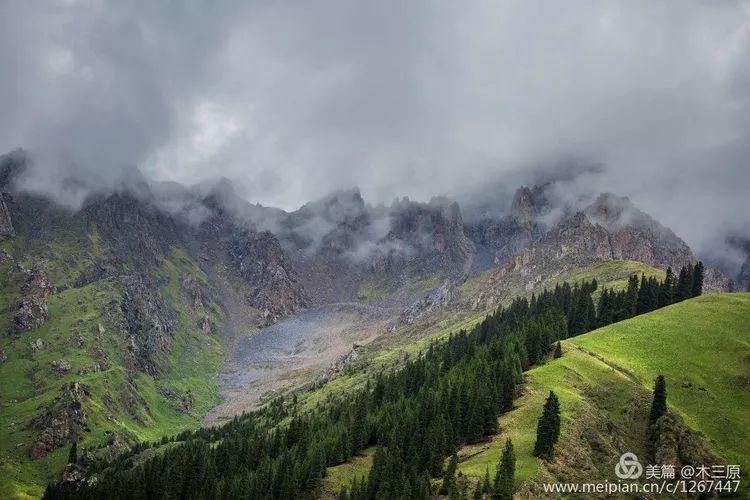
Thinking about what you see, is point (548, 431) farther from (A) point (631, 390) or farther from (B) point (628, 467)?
(A) point (631, 390)

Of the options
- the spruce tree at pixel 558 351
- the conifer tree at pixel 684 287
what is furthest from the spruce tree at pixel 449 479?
the conifer tree at pixel 684 287

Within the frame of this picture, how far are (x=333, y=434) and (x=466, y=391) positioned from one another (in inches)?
1764

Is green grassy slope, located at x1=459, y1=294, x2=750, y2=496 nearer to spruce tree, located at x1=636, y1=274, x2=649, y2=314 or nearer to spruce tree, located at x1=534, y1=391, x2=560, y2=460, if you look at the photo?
spruce tree, located at x1=534, y1=391, x2=560, y2=460

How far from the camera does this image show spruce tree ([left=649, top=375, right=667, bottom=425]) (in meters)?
112

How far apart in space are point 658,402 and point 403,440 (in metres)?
53.6

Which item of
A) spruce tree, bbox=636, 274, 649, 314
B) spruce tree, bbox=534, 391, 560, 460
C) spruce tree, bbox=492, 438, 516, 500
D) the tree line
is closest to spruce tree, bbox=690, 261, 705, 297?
the tree line

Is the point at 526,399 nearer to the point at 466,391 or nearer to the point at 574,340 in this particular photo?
the point at 466,391

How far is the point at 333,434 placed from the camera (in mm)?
160625

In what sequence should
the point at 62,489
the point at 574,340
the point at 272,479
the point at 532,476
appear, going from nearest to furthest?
the point at 532,476 < the point at 272,479 < the point at 574,340 < the point at 62,489

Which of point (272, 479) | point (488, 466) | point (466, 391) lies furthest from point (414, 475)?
point (272, 479)

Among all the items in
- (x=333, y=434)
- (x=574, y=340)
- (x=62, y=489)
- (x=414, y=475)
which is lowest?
(x=62, y=489)

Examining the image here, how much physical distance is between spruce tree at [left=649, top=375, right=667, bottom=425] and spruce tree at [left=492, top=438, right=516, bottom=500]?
35636 millimetres

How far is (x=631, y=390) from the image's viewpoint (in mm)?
119812

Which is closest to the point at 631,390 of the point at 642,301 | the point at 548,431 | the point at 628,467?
the point at 628,467
